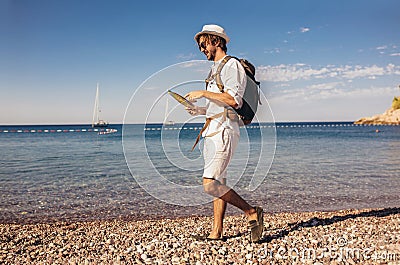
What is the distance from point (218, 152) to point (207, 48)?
4.30ft

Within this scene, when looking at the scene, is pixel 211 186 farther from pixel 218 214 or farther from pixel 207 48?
pixel 207 48

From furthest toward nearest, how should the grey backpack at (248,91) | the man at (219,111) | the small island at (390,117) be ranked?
1. the small island at (390,117)
2. the grey backpack at (248,91)
3. the man at (219,111)

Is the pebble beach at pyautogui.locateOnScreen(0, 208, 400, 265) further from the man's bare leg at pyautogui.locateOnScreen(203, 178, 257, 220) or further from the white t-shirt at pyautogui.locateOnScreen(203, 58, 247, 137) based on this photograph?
the white t-shirt at pyautogui.locateOnScreen(203, 58, 247, 137)

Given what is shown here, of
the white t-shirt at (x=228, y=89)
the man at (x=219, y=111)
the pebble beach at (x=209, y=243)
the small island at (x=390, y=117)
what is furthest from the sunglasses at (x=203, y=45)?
the small island at (x=390, y=117)

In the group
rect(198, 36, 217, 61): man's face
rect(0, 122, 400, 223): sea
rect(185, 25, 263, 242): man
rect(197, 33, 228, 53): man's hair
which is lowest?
rect(0, 122, 400, 223): sea

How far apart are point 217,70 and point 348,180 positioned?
33.3ft

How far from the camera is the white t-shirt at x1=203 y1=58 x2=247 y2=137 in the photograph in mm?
4359

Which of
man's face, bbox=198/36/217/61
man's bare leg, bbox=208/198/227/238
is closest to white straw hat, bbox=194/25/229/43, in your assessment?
man's face, bbox=198/36/217/61

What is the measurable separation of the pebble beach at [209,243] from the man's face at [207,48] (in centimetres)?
249

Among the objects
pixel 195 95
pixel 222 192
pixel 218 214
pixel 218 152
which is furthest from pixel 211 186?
pixel 195 95

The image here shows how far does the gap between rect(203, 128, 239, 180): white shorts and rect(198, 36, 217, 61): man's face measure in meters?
0.98

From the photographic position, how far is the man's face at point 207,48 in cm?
470

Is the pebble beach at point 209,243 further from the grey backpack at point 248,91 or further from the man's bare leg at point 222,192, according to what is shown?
the grey backpack at point 248,91

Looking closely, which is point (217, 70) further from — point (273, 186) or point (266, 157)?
point (273, 186)
